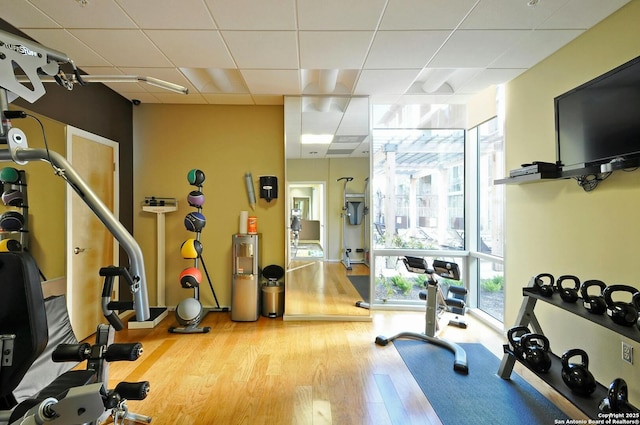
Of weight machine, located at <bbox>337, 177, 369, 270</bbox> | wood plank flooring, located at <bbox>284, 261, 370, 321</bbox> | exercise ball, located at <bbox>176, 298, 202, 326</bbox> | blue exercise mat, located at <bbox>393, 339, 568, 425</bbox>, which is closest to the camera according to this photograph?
blue exercise mat, located at <bbox>393, 339, 568, 425</bbox>

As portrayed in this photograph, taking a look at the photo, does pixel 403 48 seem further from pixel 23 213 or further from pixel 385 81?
pixel 23 213

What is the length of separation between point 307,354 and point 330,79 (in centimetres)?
288

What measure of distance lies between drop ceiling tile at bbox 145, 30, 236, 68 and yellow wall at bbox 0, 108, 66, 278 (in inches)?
46.9

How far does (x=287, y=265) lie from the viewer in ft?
12.5

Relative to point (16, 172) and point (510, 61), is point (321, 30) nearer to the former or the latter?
point (510, 61)

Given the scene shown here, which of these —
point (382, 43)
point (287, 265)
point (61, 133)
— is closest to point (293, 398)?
point (287, 265)

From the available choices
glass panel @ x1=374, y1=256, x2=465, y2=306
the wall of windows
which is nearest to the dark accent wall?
the wall of windows

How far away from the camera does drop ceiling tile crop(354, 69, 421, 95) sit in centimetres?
296

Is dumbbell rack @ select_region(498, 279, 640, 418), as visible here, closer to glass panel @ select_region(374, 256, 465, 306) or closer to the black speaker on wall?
glass panel @ select_region(374, 256, 465, 306)

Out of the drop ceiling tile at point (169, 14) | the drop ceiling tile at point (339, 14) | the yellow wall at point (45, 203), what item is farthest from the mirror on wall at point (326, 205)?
the yellow wall at point (45, 203)

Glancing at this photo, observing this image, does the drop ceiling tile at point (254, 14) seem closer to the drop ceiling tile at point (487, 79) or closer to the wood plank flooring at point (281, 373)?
the drop ceiling tile at point (487, 79)

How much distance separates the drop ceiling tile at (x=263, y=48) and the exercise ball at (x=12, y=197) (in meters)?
1.96

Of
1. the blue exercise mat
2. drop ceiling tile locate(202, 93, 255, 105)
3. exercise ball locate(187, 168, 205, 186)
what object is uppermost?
drop ceiling tile locate(202, 93, 255, 105)

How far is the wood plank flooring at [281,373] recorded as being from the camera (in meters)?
1.97
